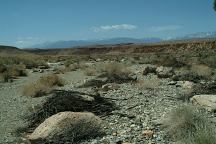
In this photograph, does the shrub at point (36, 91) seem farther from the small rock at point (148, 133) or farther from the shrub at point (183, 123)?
the shrub at point (183, 123)

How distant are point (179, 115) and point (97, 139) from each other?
190 cm

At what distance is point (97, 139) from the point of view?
941cm

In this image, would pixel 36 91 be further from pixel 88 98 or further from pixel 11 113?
pixel 88 98

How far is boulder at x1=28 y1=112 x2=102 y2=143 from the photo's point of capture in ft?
30.6

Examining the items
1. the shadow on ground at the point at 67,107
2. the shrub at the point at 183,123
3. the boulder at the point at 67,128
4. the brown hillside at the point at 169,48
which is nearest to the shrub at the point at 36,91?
the shadow on ground at the point at 67,107

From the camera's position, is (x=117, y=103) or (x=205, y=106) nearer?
(x=205, y=106)

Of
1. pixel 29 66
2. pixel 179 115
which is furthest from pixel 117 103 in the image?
pixel 29 66

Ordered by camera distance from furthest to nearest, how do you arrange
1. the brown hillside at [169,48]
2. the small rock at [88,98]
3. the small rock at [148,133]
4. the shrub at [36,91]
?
the brown hillside at [169,48] < the shrub at [36,91] < the small rock at [88,98] < the small rock at [148,133]

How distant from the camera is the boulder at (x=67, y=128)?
9.32 metres

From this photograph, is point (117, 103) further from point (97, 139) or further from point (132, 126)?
point (97, 139)

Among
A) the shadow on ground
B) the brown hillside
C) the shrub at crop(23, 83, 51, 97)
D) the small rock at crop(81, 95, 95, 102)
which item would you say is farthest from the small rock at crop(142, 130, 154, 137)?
the brown hillside

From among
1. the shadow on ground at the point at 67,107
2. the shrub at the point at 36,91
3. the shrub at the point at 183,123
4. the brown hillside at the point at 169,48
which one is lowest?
the brown hillside at the point at 169,48

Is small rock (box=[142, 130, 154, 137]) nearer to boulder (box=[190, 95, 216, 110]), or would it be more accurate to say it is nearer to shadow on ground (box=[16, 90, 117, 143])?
shadow on ground (box=[16, 90, 117, 143])

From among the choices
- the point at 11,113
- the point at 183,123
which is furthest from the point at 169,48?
the point at 183,123
